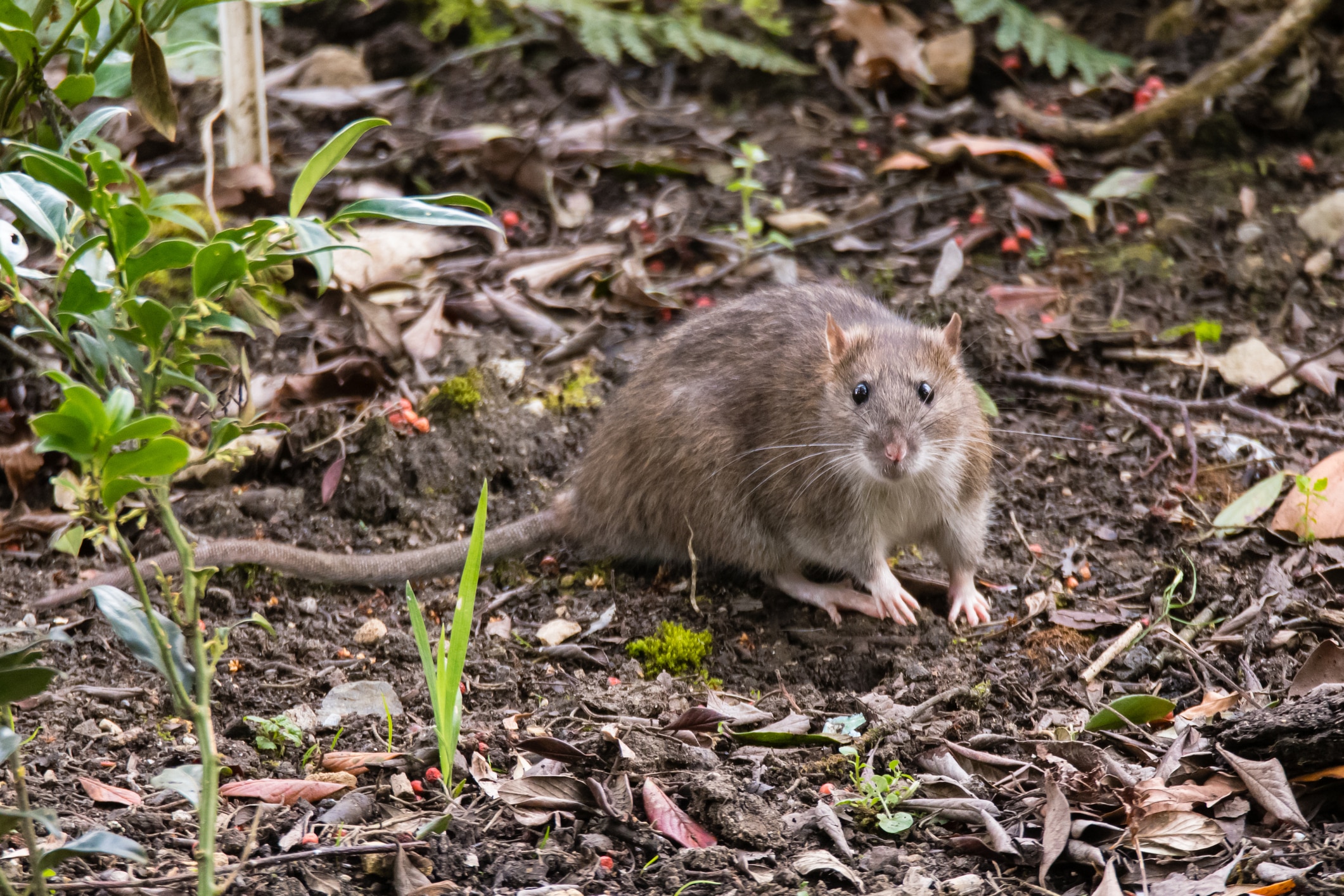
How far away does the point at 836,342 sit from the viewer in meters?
4.74

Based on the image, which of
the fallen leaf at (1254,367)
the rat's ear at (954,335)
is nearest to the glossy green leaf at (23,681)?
the rat's ear at (954,335)

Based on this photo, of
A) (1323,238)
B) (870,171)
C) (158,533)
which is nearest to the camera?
(158,533)

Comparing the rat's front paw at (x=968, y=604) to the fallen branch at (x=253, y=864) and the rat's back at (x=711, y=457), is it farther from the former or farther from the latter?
the fallen branch at (x=253, y=864)

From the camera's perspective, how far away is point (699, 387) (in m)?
5.09

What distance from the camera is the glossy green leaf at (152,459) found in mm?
2252

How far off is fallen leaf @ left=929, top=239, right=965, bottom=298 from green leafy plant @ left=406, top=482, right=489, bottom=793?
3596mm

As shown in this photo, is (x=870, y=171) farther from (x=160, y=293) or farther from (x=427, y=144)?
(x=160, y=293)

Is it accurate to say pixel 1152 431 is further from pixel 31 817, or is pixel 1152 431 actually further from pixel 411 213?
pixel 31 817

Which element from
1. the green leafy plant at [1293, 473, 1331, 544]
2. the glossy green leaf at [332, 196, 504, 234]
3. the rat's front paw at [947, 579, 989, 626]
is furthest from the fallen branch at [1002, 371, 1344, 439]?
the glossy green leaf at [332, 196, 504, 234]

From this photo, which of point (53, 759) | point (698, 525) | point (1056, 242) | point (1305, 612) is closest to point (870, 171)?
point (1056, 242)

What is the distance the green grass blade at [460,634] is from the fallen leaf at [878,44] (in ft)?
17.6

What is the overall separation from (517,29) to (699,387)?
4.29 m

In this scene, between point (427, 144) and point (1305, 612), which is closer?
point (1305, 612)

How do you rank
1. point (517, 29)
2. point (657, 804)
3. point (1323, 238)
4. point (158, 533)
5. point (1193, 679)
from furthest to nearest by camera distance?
point (517, 29) → point (1323, 238) → point (158, 533) → point (1193, 679) → point (657, 804)
